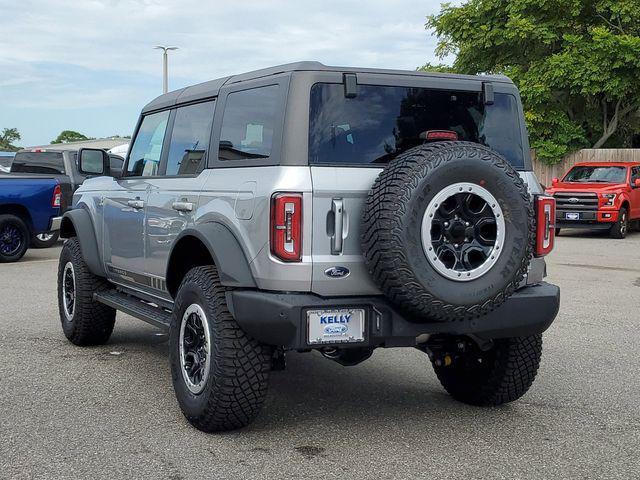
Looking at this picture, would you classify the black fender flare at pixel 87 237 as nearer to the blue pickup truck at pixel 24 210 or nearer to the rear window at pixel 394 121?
the rear window at pixel 394 121

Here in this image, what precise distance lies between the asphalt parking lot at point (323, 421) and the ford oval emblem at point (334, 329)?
0.62m

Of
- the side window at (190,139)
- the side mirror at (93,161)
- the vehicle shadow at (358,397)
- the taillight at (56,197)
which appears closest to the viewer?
the vehicle shadow at (358,397)

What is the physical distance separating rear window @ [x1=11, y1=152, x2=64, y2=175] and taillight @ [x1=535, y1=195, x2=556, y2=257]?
528 inches

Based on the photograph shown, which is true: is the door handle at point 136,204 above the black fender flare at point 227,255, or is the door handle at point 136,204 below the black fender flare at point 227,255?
above

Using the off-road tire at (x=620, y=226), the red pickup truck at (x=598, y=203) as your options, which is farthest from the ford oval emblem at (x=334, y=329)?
the off-road tire at (x=620, y=226)

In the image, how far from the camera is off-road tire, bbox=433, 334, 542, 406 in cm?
536

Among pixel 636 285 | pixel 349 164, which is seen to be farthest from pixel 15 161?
pixel 349 164

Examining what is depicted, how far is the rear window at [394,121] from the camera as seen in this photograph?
4.74 meters

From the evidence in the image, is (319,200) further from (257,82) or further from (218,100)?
(218,100)

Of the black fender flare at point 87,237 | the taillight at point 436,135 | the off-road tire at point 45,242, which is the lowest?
the off-road tire at point 45,242

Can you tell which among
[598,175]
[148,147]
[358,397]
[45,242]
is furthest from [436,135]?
[598,175]

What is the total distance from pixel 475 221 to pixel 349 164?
0.70m

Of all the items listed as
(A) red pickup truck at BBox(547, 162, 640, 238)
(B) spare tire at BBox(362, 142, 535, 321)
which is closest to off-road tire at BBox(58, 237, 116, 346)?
(B) spare tire at BBox(362, 142, 535, 321)

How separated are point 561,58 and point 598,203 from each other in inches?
434
